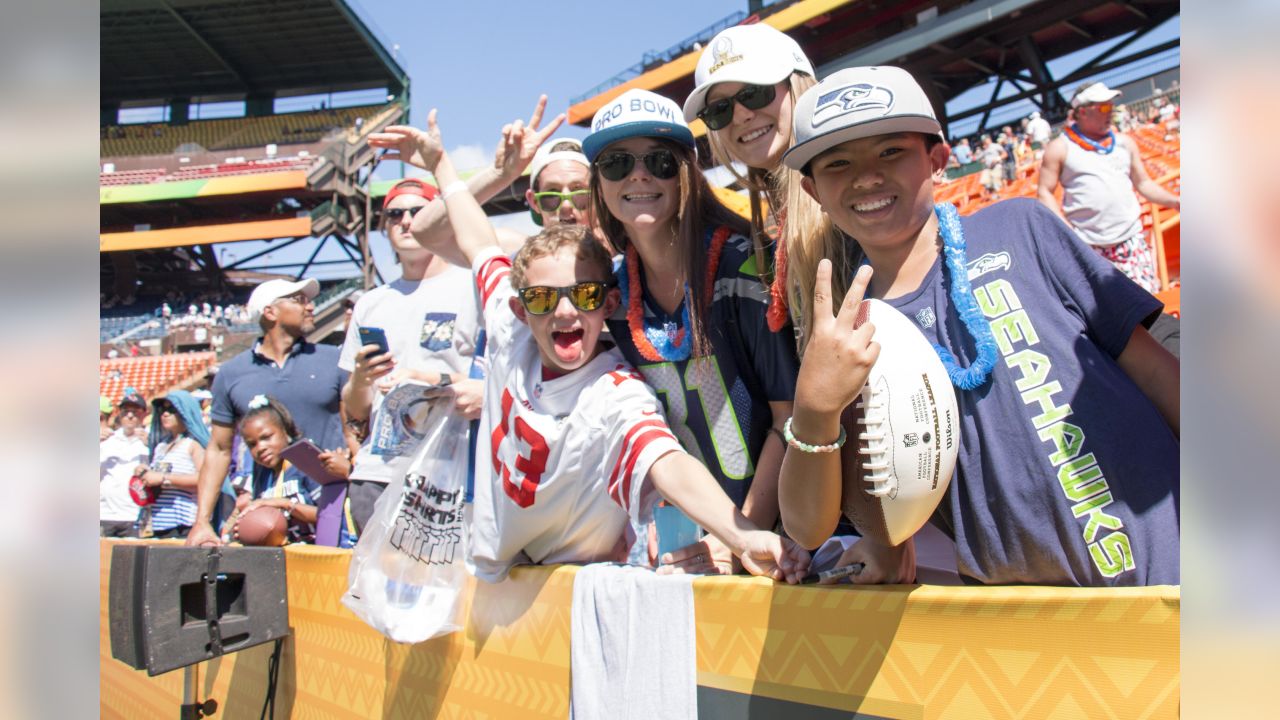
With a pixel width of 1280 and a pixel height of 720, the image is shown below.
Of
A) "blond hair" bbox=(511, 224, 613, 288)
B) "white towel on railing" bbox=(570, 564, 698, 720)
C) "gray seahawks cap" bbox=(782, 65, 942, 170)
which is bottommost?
"white towel on railing" bbox=(570, 564, 698, 720)

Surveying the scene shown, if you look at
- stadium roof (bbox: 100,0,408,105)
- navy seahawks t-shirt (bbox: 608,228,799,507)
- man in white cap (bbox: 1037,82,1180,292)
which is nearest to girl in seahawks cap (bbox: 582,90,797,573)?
navy seahawks t-shirt (bbox: 608,228,799,507)

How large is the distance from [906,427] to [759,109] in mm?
1146

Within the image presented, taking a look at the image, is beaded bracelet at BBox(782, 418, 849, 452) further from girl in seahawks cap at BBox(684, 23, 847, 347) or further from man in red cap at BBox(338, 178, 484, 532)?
man in red cap at BBox(338, 178, 484, 532)

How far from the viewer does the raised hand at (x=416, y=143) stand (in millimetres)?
3104

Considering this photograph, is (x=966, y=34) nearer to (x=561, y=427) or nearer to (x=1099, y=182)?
(x=1099, y=182)

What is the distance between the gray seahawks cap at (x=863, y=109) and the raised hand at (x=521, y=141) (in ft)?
5.05

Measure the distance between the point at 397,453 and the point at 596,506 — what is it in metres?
0.90

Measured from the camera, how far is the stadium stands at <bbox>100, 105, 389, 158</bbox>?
34.0 m

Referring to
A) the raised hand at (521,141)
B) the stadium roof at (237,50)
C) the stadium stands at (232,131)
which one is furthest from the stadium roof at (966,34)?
the raised hand at (521,141)

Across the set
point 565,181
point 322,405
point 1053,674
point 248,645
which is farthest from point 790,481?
point 322,405

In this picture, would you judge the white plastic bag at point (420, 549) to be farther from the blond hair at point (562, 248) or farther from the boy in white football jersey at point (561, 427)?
the blond hair at point (562, 248)

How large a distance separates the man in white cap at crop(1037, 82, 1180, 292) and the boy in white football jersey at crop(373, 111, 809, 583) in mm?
3286

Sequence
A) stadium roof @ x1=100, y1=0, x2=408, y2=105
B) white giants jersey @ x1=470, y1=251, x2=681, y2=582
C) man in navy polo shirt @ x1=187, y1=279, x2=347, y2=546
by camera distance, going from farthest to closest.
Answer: stadium roof @ x1=100, y1=0, x2=408, y2=105 → man in navy polo shirt @ x1=187, y1=279, x2=347, y2=546 → white giants jersey @ x1=470, y1=251, x2=681, y2=582

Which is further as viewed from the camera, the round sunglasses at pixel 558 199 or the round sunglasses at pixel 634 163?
the round sunglasses at pixel 558 199
